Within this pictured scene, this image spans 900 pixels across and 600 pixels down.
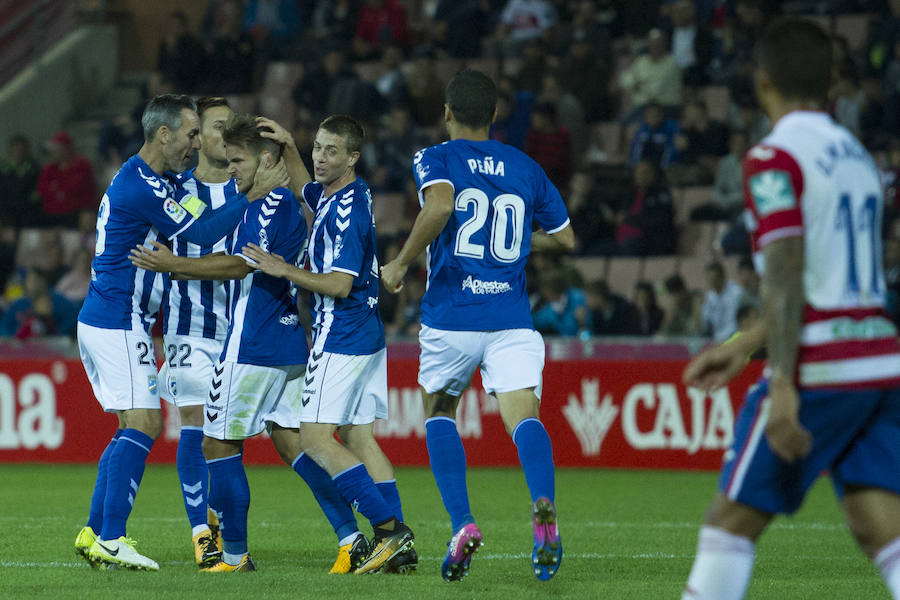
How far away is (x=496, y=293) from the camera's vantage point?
21.4ft

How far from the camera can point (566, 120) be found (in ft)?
55.1

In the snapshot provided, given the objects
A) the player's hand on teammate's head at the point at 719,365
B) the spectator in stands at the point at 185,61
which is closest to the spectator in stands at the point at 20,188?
the spectator in stands at the point at 185,61

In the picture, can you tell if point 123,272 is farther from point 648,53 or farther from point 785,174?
point 648,53

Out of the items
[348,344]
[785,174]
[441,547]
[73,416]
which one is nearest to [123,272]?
[348,344]

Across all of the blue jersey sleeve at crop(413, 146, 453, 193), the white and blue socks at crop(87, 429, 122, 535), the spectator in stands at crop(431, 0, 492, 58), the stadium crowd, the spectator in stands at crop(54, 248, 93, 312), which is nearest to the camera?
the blue jersey sleeve at crop(413, 146, 453, 193)

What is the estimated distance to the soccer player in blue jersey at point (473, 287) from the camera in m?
6.43

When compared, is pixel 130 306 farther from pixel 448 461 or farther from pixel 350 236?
pixel 448 461

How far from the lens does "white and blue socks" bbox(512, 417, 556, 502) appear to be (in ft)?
20.2

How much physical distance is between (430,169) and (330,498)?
1.70 meters

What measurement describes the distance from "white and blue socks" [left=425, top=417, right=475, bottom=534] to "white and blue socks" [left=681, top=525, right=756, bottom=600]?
2423 millimetres

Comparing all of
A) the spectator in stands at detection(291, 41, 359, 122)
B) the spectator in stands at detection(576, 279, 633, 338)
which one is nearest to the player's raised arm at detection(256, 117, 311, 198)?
the spectator in stands at detection(576, 279, 633, 338)

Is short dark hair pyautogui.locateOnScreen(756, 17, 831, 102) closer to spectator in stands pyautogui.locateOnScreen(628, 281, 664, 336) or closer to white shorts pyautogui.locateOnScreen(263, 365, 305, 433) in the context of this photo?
white shorts pyautogui.locateOnScreen(263, 365, 305, 433)

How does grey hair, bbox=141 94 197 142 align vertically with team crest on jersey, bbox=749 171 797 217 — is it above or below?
above

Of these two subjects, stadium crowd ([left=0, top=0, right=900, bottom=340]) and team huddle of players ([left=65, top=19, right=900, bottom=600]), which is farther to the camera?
stadium crowd ([left=0, top=0, right=900, bottom=340])
